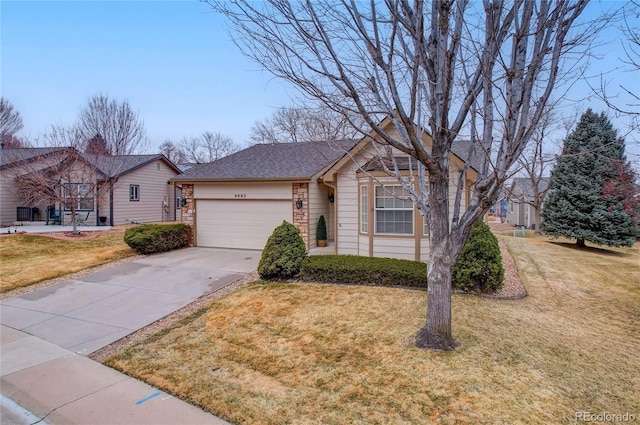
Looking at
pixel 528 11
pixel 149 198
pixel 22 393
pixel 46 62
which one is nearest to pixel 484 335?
pixel 528 11

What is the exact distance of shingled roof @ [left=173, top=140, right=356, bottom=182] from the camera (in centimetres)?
1216

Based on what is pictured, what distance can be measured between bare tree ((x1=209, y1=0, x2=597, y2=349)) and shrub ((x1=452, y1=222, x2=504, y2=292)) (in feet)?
9.09

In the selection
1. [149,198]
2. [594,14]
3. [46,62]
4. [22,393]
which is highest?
[46,62]

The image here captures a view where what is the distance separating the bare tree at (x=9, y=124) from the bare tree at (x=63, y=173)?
44.9 ft

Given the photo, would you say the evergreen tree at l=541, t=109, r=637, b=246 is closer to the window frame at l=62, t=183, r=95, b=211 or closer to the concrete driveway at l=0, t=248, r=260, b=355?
the concrete driveway at l=0, t=248, r=260, b=355

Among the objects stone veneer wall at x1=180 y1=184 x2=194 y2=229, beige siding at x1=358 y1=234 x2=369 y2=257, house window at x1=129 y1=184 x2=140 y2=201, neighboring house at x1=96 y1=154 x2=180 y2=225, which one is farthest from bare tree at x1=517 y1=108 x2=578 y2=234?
house window at x1=129 y1=184 x2=140 y2=201

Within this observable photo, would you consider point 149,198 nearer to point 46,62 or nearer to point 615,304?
point 46,62

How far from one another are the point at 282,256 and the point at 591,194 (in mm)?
14077

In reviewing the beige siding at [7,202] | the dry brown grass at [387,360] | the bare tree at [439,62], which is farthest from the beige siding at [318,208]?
the beige siding at [7,202]

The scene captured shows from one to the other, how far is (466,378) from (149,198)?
2138 cm

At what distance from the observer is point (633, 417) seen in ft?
10.8

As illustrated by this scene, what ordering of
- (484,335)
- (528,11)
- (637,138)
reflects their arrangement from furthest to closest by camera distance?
(637,138), (484,335), (528,11)

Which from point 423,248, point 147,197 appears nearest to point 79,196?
point 147,197

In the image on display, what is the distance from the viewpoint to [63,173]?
1576 centimetres
